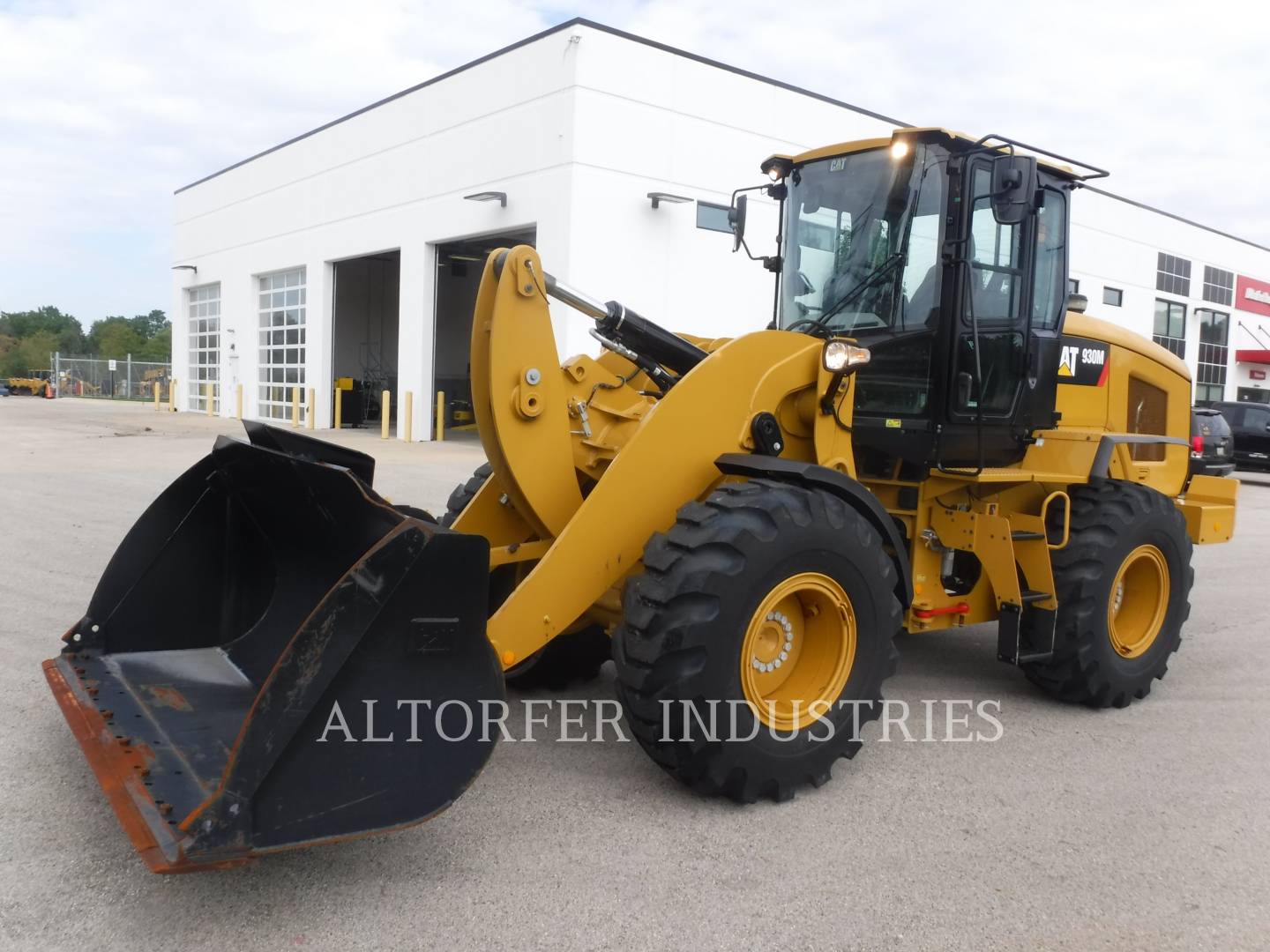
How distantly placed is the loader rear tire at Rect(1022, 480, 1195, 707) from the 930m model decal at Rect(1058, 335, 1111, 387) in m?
0.70

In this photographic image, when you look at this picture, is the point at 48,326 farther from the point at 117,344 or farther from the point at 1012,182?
the point at 1012,182

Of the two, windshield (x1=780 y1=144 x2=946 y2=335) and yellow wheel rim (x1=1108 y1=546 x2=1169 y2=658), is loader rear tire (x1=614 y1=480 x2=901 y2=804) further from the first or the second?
yellow wheel rim (x1=1108 y1=546 x2=1169 y2=658)

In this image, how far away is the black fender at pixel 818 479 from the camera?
12.7ft

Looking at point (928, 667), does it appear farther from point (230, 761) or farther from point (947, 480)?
point (230, 761)

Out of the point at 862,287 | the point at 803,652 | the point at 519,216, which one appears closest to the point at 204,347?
the point at 519,216

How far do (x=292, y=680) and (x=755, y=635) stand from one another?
1.64 meters

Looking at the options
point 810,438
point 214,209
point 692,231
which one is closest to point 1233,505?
point 810,438

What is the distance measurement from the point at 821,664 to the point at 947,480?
1.36m

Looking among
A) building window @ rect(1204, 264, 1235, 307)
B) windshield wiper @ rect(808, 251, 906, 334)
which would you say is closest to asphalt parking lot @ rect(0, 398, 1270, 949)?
windshield wiper @ rect(808, 251, 906, 334)

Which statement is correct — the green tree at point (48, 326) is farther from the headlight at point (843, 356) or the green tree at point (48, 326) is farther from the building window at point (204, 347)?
→ the headlight at point (843, 356)

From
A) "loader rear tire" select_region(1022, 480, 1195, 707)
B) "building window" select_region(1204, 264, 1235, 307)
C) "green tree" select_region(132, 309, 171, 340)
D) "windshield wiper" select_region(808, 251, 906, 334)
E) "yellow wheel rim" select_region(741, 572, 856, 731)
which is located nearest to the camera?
"yellow wheel rim" select_region(741, 572, 856, 731)

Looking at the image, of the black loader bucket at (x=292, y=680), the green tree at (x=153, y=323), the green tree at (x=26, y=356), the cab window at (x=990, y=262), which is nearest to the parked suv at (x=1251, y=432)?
the cab window at (x=990, y=262)

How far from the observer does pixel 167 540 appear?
13.3 ft

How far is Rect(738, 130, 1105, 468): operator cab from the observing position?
461 centimetres
